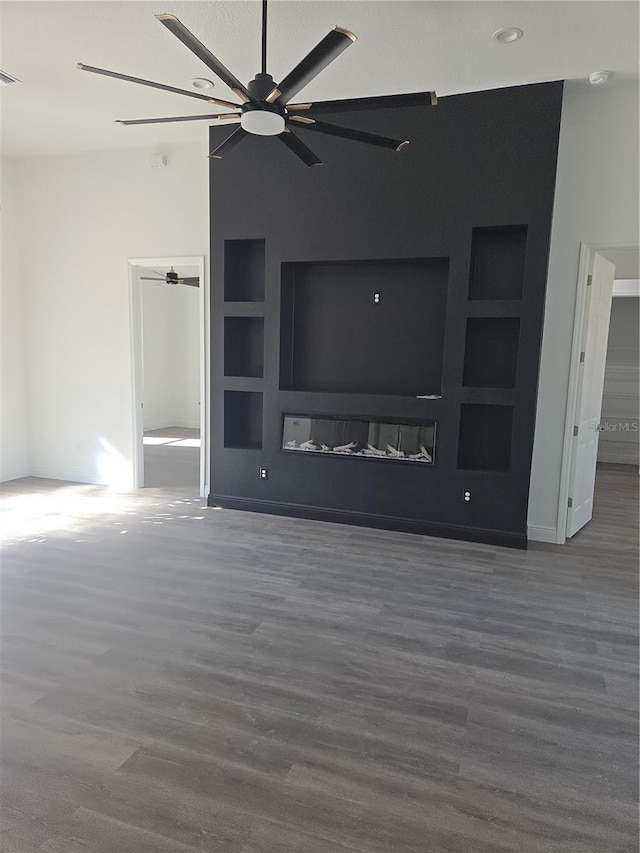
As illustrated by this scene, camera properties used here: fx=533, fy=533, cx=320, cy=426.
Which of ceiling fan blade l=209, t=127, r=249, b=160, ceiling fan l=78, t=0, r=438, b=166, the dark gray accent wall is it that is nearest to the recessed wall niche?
the dark gray accent wall

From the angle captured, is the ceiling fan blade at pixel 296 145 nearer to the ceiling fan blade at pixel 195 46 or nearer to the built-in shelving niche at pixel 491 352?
the ceiling fan blade at pixel 195 46

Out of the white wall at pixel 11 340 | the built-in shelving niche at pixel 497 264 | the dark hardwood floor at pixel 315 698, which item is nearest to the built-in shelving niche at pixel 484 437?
the dark hardwood floor at pixel 315 698

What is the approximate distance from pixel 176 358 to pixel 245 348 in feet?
18.2

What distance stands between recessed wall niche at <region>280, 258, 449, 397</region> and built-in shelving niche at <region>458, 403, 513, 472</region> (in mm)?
385

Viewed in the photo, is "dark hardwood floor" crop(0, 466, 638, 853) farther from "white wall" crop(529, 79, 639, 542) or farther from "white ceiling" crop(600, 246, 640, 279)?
"white ceiling" crop(600, 246, 640, 279)

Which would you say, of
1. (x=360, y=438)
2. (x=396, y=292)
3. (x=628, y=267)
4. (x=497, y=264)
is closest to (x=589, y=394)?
(x=497, y=264)

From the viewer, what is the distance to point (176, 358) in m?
10.4

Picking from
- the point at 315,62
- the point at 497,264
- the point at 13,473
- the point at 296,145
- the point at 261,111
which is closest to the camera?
the point at 315,62

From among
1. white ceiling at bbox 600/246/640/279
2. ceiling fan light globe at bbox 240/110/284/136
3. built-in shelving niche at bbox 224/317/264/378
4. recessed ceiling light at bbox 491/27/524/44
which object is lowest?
built-in shelving niche at bbox 224/317/264/378

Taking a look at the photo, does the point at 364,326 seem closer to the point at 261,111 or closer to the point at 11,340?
the point at 261,111

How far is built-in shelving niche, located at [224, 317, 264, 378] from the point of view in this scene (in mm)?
5066

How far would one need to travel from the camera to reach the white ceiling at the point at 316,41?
3.02 metres

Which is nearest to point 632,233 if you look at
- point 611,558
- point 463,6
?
point 463,6

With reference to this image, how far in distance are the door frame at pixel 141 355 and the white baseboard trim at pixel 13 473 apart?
1547 millimetres
